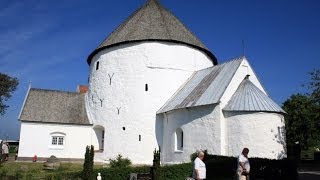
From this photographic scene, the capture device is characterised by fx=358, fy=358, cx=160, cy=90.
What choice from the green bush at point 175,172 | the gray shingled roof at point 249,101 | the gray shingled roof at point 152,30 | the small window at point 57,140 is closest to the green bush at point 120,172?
the green bush at point 175,172

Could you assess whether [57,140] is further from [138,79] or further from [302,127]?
[302,127]

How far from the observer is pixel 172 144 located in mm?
25766

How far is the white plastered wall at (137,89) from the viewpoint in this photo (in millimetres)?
27703

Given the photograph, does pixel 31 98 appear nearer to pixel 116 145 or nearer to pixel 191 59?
pixel 116 145

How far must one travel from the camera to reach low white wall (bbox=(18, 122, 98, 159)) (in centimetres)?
2916

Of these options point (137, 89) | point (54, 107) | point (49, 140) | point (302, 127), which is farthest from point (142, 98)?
point (302, 127)

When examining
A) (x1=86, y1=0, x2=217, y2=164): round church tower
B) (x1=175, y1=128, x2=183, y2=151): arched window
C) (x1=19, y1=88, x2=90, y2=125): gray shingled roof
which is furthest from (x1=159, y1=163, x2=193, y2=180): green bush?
(x1=19, y1=88, x2=90, y2=125): gray shingled roof

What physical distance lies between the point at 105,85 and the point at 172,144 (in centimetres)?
819

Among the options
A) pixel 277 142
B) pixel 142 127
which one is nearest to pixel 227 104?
pixel 277 142

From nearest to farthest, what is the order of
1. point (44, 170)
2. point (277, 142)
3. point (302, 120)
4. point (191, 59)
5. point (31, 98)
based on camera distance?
point (277, 142) < point (44, 170) < point (191, 59) < point (31, 98) < point (302, 120)

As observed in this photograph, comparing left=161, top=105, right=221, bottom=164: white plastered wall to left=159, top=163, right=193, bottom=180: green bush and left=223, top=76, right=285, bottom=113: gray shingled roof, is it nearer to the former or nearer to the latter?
left=223, top=76, right=285, bottom=113: gray shingled roof

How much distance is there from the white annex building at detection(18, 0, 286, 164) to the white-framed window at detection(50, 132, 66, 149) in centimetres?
8

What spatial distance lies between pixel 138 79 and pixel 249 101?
994 centimetres

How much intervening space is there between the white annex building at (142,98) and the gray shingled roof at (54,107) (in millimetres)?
80
